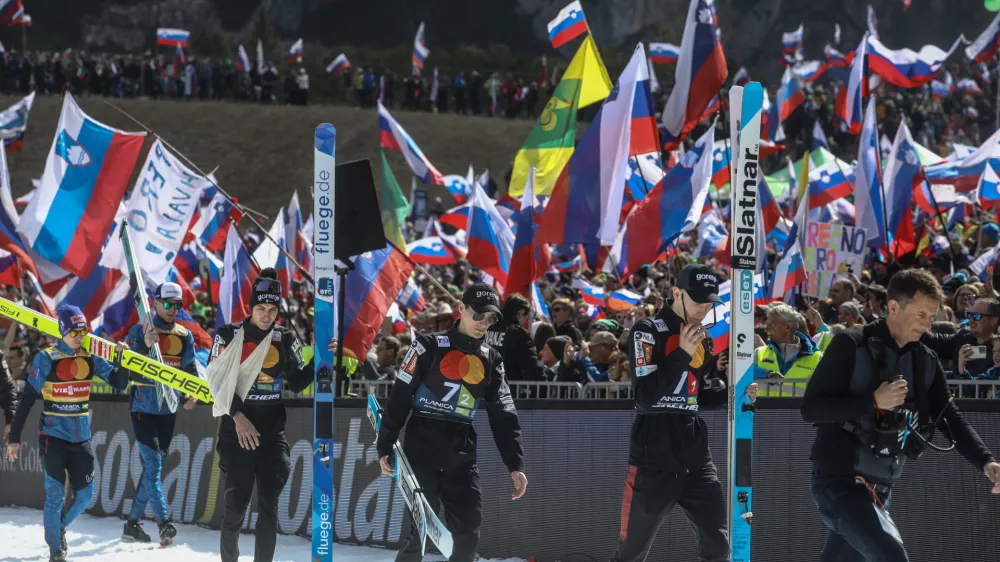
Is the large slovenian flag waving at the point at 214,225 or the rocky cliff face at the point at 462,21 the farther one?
the rocky cliff face at the point at 462,21

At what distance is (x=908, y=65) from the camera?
2130cm

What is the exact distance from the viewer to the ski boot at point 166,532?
11336mm

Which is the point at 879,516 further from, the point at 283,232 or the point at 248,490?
the point at 283,232

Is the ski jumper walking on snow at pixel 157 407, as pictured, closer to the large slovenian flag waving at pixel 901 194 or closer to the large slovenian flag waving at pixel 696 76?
the large slovenian flag waving at pixel 696 76

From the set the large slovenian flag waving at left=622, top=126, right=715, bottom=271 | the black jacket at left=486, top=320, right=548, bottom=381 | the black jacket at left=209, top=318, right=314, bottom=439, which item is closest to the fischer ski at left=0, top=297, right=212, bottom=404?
the black jacket at left=209, top=318, right=314, bottom=439

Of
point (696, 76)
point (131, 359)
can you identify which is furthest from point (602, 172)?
point (131, 359)

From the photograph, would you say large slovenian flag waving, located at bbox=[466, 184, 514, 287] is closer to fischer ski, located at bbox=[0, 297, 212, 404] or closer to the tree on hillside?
fischer ski, located at bbox=[0, 297, 212, 404]

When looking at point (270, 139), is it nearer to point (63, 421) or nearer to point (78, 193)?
point (78, 193)

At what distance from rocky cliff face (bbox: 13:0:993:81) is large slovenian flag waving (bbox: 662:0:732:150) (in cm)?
4763

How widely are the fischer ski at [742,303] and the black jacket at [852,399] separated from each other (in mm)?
671

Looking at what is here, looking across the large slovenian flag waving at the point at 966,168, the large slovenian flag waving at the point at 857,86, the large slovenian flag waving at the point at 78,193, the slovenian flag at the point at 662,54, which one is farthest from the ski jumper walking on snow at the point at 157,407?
the slovenian flag at the point at 662,54

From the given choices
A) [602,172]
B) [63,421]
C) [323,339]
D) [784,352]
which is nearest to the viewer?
[323,339]

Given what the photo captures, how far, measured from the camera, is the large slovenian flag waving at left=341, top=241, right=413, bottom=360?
501 inches

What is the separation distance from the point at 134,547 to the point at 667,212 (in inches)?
219
